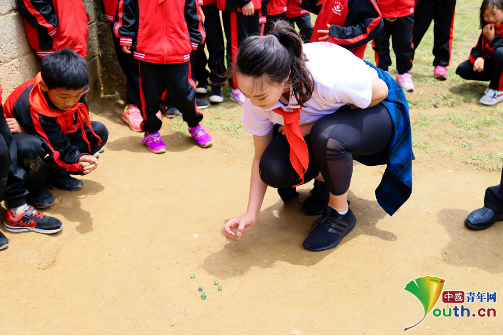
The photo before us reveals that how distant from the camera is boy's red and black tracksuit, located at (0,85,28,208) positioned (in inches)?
90.0

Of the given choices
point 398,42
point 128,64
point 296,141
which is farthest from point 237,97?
point 296,141

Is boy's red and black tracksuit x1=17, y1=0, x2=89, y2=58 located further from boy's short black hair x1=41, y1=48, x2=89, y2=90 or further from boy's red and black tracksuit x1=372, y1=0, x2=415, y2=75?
boy's red and black tracksuit x1=372, y1=0, x2=415, y2=75

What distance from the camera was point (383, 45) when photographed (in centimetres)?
463

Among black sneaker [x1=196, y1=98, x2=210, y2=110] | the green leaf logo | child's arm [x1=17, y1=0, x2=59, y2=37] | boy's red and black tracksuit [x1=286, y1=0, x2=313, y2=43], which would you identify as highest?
child's arm [x1=17, y1=0, x2=59, y2=37]

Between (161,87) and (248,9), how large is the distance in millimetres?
1197

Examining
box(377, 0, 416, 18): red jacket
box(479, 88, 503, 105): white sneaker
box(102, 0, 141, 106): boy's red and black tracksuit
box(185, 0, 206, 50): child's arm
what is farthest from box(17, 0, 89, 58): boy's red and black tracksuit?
box(479, 88, 503, 105): white sneaker

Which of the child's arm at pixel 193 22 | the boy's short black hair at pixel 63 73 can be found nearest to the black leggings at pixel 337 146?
the boy's short black hair at pixel 63 73

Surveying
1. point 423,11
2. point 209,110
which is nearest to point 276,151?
point 209,110

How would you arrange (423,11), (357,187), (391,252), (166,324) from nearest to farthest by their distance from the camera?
(166,324)
(391,252)
(357,187)
(423,11)

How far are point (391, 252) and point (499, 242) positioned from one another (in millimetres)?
625

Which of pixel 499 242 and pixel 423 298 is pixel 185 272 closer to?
pixel 423 298

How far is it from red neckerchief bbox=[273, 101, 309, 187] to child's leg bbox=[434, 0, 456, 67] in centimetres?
348

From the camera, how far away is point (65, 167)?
8.55ft

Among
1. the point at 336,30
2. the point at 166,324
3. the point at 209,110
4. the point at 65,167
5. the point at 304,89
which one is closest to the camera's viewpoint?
the point at 166,324
